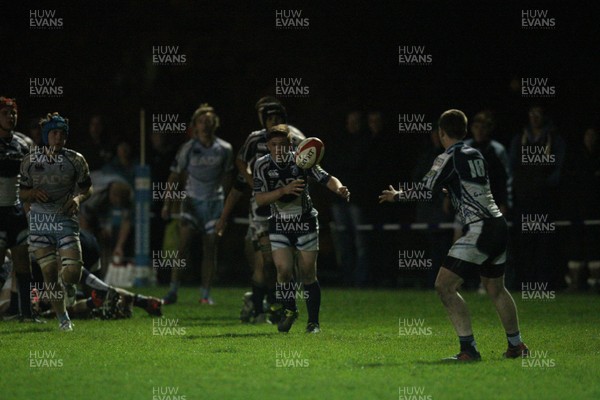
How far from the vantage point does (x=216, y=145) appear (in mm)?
19141

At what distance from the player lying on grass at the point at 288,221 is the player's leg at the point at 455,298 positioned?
2.86m

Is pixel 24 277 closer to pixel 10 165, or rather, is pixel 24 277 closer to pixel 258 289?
pixel 10 165

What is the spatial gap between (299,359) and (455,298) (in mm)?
1511

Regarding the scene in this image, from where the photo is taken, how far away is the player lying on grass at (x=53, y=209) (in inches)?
582

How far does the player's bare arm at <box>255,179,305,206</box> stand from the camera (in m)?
14.0

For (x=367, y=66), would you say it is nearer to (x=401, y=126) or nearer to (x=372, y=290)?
(x=401, y=126)

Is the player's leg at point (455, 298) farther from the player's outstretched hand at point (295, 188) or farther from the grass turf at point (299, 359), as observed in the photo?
the player's outstretched hand at point (295, 188)

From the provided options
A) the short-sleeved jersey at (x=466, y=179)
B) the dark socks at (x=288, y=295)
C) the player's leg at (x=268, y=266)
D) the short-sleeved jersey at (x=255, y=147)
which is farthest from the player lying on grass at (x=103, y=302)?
the short-sleeved jersey at (x=466, y=179)

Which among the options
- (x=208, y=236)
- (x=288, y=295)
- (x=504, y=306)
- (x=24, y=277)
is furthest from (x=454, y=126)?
(x=208, y=236)

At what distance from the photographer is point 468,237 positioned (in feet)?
38.6

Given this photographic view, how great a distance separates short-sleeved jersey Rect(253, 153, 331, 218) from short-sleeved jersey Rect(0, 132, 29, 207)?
328 centimetres

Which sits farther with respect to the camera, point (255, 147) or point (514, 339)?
point (255, 147)

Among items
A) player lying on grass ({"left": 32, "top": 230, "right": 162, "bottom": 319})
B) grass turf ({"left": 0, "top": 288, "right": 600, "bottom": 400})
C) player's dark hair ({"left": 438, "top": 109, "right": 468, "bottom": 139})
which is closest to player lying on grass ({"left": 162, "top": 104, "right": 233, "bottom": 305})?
grass turf ({"left": 0, "top": 288, "right": 600, "bottom": 400})

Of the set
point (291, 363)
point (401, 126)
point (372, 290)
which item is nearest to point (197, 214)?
point (372, 290)
